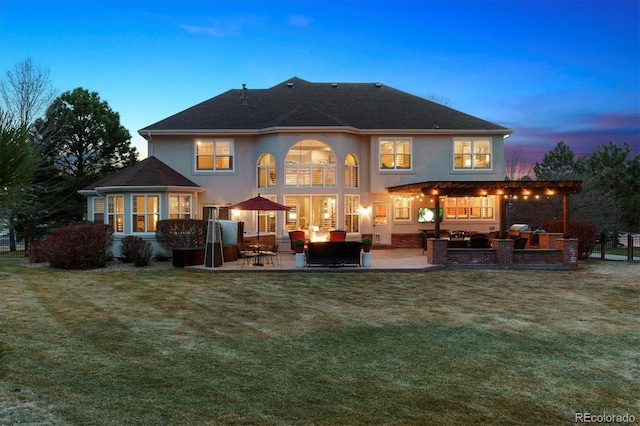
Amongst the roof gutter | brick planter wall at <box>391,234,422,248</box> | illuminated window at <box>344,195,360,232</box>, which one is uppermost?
the roof gutter

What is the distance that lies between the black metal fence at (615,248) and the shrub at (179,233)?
710 inches

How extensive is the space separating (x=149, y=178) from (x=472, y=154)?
16.6 metres

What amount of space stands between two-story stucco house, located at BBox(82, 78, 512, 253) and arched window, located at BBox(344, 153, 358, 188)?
0.08 m

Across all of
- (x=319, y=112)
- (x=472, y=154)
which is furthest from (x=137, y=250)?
(x=472, y=154)

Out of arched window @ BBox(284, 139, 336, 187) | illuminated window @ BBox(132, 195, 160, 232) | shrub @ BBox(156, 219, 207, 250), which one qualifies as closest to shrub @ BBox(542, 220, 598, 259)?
arched window @ BBox(284, 139, 336, 187)

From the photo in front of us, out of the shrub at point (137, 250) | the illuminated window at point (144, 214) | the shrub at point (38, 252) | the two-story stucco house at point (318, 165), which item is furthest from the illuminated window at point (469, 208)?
the shrub at point (38, 252)

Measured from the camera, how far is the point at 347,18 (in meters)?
21.5

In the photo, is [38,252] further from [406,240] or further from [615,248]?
[615,248]

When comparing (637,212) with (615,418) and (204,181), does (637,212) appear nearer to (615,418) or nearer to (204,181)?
(204,181)

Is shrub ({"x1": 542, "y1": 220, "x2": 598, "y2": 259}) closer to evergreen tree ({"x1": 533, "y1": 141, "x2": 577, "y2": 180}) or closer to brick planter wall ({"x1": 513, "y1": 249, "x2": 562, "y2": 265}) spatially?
brick planter wall ({"x1": 513, "y1": 249, "x2": 562, "y2": 265})

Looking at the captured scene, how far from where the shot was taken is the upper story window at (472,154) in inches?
913

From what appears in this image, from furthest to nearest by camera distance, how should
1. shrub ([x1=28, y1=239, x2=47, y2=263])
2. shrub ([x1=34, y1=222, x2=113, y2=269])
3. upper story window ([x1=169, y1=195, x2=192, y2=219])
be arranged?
upper story window ([x1=169, y1=195, x2=192, y2=219]), shrub ([x1=28, y1=239, x2=47, y2=263]), shrub ([x1=34, y1=222, x2=113, y2=269])

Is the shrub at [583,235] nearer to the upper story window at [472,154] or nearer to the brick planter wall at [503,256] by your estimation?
the brick planter wall at [503,256]

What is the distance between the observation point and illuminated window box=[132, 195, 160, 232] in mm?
19031
